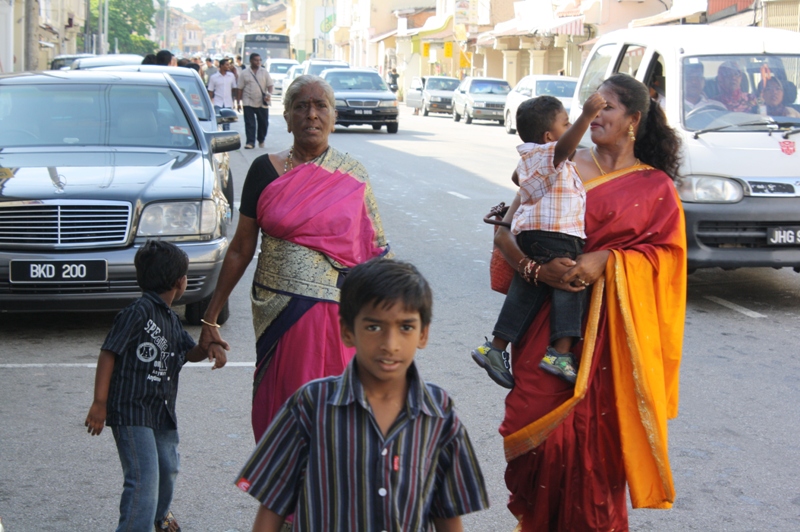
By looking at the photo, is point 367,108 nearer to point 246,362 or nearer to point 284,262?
point 246,362

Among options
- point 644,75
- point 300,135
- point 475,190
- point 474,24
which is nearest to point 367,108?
point 475,190

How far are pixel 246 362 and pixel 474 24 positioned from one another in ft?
175

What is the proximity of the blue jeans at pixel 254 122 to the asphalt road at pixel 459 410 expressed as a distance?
36.8 feet

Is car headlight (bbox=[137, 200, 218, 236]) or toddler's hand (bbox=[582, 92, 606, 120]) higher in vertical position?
toddler's hand (bbox=[582, 92, 606, 120])

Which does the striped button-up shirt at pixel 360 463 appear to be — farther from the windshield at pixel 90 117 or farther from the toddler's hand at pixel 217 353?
the windshield at pixel 90 117

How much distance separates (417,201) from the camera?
13.9 metres

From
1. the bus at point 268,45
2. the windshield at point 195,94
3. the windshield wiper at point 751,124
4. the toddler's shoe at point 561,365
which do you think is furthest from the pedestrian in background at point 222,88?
the bus at point 268,45

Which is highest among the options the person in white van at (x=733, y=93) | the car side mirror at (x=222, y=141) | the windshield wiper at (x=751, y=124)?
the person in white van at (x=733, y=93)

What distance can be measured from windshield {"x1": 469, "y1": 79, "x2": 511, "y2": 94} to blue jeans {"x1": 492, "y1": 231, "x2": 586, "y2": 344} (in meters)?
32.6

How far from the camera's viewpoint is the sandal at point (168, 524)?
377cm

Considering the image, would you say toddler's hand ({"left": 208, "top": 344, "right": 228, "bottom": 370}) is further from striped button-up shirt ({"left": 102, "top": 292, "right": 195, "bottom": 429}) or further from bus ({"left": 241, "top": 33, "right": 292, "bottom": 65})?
bus ({"left": 241, "top": 33, "right": 292, "bottom": 65})

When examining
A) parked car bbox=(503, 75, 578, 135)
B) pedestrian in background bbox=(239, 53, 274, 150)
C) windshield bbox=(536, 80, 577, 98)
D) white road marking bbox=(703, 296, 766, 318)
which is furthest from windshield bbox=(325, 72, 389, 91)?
white road marking bbox=(703, 296, 766, 318)

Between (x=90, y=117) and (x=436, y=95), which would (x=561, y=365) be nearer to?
(x=90, y=117)

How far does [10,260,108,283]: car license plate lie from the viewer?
6434 millimetres
